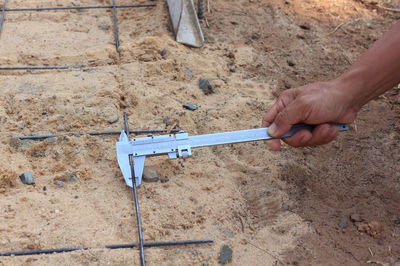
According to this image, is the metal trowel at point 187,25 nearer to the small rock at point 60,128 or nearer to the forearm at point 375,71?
the small rock at point 60,128

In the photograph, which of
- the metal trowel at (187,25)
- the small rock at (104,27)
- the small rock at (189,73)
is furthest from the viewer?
the small rock at (104,27)

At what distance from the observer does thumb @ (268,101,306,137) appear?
2391 mm

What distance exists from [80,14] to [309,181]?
3.31 meters

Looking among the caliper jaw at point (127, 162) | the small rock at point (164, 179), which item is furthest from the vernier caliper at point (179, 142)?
the small rock at point (164, 179)

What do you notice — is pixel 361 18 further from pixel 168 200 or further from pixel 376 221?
pixel 168 200

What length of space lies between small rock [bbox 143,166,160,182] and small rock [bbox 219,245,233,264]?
2.13 ft

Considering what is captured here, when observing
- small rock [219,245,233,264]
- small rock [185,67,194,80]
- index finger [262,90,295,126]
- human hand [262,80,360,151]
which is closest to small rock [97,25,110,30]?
small rock [185,67,194,80]

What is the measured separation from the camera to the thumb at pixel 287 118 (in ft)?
7.84

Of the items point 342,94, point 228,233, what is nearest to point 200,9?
point 342,94

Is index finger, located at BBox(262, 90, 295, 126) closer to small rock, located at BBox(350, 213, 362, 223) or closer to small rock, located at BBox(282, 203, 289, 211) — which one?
small rock, located at BBox(282, 203, 289, 211)

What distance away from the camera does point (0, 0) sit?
4906 millimetres

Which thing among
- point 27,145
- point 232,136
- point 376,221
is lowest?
point 376,221

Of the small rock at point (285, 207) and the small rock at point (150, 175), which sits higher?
the small rock at point (150, 175)

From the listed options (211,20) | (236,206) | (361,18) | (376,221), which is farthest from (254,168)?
(361,18)
